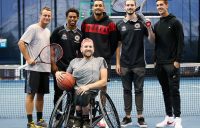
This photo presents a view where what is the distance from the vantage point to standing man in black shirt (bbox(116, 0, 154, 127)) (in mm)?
5078

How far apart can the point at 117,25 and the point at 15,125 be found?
1742mm

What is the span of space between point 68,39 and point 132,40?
2.50 ft

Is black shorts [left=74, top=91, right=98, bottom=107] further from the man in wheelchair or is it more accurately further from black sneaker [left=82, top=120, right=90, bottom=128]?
black sneaker [left=82, top=120, right=90, bottom=128]

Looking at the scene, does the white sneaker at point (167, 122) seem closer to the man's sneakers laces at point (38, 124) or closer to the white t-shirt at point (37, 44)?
the man's sneakers laces at point (38, 124)

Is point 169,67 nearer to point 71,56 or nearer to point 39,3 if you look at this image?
point 71,56

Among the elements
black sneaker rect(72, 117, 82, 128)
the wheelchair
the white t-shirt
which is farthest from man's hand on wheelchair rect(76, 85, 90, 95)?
the white t-shirt

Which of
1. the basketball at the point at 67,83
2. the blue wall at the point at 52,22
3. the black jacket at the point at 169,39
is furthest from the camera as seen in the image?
the blue wall at the point at 52,22

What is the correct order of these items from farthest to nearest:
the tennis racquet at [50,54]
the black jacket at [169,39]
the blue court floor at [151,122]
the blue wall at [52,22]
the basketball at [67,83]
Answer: the blue wall at [52,22] < the blue court floor at [151,122] < the black jacket at [169,39] < the tennis racquet at [50,54] < the basketball at [67,83]

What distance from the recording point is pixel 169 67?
16.1 feet

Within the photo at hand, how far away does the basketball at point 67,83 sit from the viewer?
4141mm

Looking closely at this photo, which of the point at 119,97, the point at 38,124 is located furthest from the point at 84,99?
the point at 119,97

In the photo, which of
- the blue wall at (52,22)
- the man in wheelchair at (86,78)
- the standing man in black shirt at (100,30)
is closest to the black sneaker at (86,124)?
the man in wheelchair at (86,78)

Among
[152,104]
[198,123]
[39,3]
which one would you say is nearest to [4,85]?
[39,3]

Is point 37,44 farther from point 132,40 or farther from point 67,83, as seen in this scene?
point 132,40
